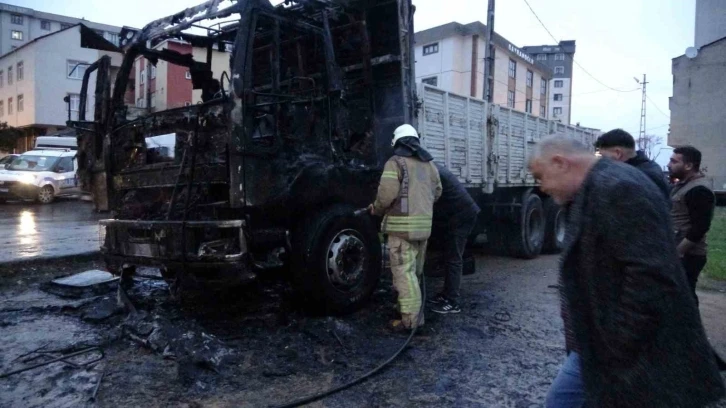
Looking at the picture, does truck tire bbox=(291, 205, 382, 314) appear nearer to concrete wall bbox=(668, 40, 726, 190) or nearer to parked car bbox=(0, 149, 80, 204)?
parked car bbox=(0, 149, 80, 204)

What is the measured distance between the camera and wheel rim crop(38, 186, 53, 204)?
16.4m

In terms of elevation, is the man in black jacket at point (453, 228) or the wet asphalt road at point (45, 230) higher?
the man in black jacket at point (453, 228)

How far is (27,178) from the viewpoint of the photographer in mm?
16031

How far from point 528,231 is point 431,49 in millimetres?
28502

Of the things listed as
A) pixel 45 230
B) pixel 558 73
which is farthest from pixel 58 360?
pixel 558 73

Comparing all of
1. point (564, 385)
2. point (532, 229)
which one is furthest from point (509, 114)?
point (564, 385)

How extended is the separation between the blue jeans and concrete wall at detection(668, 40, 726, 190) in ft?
98.1

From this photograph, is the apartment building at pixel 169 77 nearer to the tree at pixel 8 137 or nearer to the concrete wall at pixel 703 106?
the concrete wall at pixel 703 106

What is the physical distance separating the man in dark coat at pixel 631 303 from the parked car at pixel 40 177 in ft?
53.8

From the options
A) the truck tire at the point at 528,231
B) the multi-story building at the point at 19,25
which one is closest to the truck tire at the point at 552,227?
the truck tire at the point at 528,231

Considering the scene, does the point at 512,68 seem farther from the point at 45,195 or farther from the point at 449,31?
the point at 45,195

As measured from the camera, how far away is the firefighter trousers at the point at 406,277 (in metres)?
4.57

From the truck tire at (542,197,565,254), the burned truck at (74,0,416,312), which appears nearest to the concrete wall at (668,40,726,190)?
the truck tire at (542,197,565,254)

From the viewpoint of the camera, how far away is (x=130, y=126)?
208 inches
